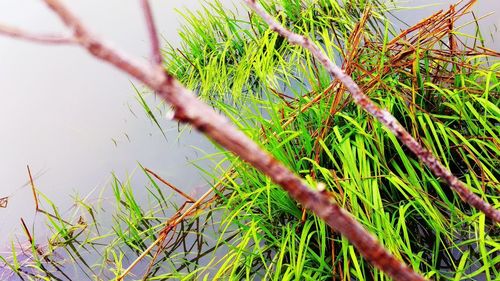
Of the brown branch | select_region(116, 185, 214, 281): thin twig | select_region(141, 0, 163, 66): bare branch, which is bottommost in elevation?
the brown branch

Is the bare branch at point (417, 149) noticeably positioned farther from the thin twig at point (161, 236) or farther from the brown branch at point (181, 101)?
the thin twig at point (161, 236)

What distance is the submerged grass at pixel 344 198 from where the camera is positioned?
3.42 feet

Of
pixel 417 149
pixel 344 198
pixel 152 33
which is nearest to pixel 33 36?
pixel 152 33

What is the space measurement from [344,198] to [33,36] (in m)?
0.94

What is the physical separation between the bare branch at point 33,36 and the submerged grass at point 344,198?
0.84 metres

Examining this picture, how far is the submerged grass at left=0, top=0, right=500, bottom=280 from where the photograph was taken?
3.42ft

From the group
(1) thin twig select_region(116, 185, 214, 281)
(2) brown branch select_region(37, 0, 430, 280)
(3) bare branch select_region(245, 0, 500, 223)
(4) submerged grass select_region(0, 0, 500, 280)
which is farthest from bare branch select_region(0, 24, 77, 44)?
(1) thin twig select_region(116, 185, 214, 281)

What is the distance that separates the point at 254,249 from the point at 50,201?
703 millimetres

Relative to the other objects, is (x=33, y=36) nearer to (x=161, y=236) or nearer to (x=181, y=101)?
(x=181, y=101)

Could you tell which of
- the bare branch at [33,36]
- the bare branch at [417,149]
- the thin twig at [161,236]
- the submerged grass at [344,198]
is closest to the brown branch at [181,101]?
the bare branch at [33,36]

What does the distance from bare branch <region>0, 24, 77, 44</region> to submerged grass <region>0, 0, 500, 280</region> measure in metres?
0.84

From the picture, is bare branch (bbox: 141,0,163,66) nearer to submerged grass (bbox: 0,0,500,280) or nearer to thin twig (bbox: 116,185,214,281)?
submerged grass (bbox: 0,0,500,280)

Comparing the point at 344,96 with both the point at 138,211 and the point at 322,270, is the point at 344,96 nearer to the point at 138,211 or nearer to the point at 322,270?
the point at 322,270

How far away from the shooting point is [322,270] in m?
1.03
